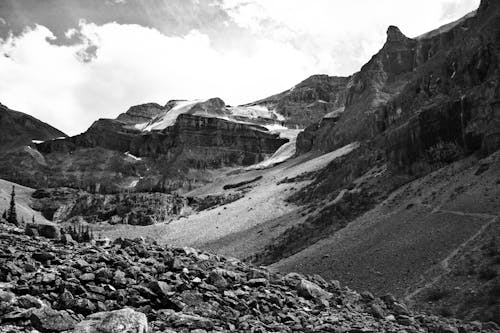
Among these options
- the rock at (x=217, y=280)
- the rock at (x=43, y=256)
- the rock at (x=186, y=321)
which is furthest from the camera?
the rock at (x=217, y=280)

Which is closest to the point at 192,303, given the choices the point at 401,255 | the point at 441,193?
the point at 401,255

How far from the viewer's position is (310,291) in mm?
16703

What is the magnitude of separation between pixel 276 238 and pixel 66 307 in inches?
2360

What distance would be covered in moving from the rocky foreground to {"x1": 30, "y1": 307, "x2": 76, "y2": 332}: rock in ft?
0.06

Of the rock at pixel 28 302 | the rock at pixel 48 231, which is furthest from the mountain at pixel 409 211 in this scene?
the rock at pixel 48 231

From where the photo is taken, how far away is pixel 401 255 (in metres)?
39.1

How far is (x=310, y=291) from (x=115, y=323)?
312 inches

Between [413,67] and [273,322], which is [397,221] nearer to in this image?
[273,322]

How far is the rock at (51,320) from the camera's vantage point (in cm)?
1010

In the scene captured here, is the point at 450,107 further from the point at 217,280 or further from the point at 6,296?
the point at 6,296

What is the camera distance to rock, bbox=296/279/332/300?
1655 cm

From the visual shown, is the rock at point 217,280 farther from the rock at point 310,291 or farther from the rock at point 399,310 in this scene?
the rock at point 399,310

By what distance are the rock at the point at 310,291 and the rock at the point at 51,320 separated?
319 inches

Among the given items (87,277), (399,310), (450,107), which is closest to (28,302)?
(87,277)
